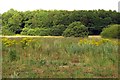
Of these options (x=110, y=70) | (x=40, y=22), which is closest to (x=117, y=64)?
(x=110, y=70)

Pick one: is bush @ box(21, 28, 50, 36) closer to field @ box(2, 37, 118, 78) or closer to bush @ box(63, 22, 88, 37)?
bush @ box(63, 22, 88, 37)

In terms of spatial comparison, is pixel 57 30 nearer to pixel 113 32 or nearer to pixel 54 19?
pixel 54 19

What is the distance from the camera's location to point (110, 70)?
18.9 feet

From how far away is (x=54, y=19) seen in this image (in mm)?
28906

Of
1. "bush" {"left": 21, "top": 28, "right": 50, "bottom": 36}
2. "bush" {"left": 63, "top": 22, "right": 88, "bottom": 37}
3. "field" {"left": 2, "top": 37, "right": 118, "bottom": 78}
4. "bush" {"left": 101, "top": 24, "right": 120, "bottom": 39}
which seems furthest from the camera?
"bush" {"left": 21, "top": 28, "right": 50, "bottom": 36}

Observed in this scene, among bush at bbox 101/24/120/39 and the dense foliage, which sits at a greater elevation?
the dense foliage

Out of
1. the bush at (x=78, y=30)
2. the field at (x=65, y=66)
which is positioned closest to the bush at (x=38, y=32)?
the bush at (x=78, y=30)

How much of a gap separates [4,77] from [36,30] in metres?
23.1

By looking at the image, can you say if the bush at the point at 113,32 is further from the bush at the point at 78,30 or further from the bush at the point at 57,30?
the bush at the point at 57,30

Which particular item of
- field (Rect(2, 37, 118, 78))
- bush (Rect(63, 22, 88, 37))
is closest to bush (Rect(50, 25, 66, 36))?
bush (Rect(63, 22, 88, 37))

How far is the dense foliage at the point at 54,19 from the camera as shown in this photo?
29.0 m

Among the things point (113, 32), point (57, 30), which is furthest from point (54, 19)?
point (113, 32)

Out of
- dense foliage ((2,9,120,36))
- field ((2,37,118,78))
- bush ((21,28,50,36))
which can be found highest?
dense foliage ((2,9,120,36))

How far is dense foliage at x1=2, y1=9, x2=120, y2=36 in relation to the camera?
2898 cm
